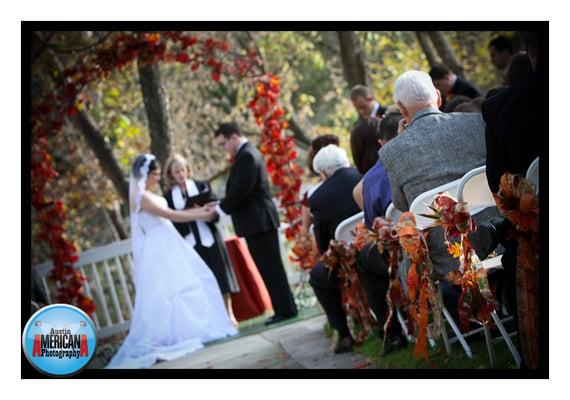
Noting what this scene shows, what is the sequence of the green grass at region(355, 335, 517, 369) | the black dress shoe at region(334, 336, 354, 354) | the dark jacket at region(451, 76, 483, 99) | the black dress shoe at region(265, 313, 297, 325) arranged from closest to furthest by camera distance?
the green grass at region(355, 335, 517, 369)
the black dress shoe at region(334, 336, 354, 354)
the dark jacket at region(451, 76, 483, 99)
the black dress shoe at region(265, 313, 297, 325)

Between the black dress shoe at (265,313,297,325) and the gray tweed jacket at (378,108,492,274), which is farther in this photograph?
the black dress shoe at (265,313,297,325)

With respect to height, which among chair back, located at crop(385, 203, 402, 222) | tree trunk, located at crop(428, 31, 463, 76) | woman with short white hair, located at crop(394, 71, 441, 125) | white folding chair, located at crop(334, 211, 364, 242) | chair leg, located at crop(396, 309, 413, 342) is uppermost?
tree trunk, located at crop(428, 31, 463, 76)

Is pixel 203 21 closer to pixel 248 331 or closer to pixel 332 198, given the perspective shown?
pixel 332 198

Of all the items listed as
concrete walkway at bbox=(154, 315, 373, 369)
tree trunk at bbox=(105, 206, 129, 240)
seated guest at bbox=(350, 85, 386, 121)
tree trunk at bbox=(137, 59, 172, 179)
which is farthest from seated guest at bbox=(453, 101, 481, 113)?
tree trunk at bbox=(105, 206, 129, 240)

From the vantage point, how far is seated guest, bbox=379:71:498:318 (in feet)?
13.2

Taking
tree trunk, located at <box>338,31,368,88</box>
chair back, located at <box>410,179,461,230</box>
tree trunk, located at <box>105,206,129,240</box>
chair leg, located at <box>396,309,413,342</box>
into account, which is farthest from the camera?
tree trunk, located at <box>105,206,129,240</box>

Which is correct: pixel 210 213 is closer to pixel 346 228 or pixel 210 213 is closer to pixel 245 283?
pixel 245 283

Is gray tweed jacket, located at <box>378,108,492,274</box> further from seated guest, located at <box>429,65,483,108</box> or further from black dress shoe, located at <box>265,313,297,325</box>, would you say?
black dress shoe, located at <box>265,313,297,325</box>

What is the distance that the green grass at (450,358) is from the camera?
13.8 feet

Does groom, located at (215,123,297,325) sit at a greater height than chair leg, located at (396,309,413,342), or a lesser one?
greater

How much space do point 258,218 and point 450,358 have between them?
3.67 m

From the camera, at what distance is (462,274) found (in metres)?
3.71

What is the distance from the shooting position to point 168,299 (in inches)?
296

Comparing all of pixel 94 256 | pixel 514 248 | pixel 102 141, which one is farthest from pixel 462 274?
pixel 102 141
